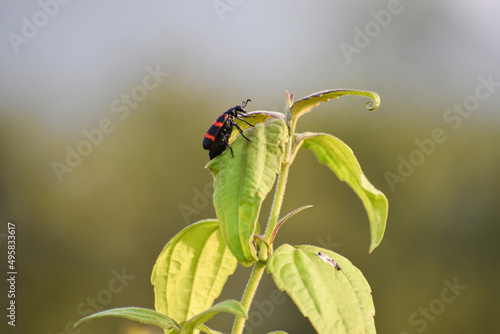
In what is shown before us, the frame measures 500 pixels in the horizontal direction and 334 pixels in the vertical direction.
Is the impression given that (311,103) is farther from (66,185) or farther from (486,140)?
(486,140)

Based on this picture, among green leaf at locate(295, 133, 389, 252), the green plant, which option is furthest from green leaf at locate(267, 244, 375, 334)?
green leaf at locate(295, 133, 389, 252)

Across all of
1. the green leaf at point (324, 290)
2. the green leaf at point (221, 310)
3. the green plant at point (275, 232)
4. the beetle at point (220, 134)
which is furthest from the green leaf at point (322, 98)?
the green leaf at point (221, 310)

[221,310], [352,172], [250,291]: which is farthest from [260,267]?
[352,172]

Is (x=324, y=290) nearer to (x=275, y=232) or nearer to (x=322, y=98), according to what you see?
(x=275, y=232)

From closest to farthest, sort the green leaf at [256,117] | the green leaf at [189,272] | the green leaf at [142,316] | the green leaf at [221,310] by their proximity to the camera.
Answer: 1. the green leaf at [221,310]
2. the green leaf at [142,316]
3. the green leaf at [256,117]
4. the green leaf at [189,272]

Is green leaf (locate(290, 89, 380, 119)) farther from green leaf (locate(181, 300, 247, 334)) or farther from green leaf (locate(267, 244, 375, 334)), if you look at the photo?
green leaf (locate(181, 300, 247, 334))

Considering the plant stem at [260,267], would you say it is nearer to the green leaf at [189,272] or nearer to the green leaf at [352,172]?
the green leaf at [352,172]

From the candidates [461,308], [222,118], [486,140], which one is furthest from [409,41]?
A: [222,118]
